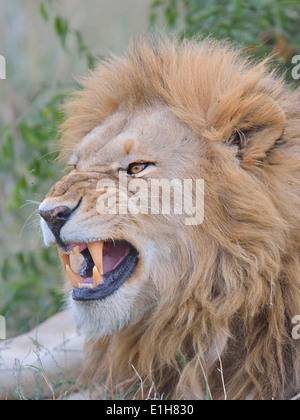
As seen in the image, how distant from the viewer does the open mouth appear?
9.07ft

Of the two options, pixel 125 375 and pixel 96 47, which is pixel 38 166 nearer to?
pixel 125 375

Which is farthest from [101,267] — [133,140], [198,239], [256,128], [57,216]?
[256,128]

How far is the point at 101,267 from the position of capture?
2.78m

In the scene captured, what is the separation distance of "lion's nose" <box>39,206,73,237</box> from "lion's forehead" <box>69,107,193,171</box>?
0.30 m

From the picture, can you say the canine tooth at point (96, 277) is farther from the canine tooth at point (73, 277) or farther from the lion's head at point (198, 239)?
the canine tooth at point (73, 277)

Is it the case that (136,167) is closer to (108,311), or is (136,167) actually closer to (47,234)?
(47,234)

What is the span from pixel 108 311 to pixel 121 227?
13.8 inches

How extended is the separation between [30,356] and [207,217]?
→ 4.53 ft

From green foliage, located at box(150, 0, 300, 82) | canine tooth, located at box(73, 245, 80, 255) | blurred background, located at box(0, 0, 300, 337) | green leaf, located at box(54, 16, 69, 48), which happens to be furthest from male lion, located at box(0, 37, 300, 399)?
green leaf, located at box(54, 16, 69, 48)

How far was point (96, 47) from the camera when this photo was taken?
7.16 m

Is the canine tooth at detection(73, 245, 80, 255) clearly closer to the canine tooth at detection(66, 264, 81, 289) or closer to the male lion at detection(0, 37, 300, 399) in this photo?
the male lion at detection(0, 37, 300, 399)

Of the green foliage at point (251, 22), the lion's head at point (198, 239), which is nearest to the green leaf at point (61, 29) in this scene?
the green foliage at point (251, 22)
